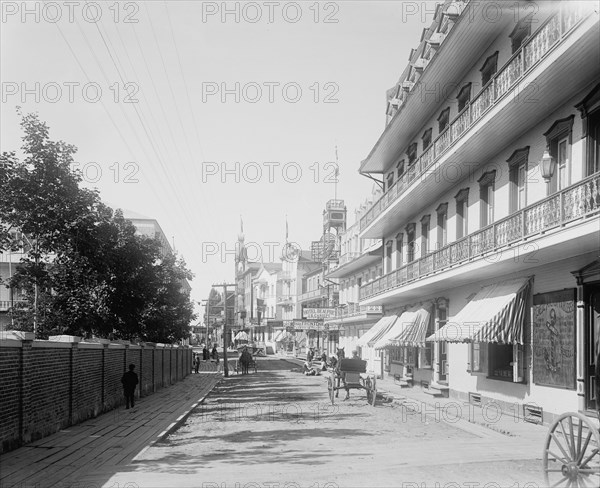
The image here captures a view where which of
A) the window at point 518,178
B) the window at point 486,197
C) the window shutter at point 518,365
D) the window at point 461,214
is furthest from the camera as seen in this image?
the window at point 461,214

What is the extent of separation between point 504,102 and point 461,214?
298 inches

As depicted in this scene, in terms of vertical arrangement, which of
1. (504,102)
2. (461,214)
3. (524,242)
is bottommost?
(524,242)

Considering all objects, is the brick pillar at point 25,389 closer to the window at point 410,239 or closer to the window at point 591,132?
the window at point 591,132

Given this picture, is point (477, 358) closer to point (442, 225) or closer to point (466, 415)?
point (466, 415)

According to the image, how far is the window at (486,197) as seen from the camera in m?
20.3

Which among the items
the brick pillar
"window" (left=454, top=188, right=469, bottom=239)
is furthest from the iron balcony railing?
the brick pillar

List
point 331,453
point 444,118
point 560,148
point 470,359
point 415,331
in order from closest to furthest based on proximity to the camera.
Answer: point 331,453 < point 560,148 < point 470,359 < point 444,118 < point 415,331

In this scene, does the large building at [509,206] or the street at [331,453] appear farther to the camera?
the large building at [509,206]

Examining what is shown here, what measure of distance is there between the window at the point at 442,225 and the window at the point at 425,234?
1594mm

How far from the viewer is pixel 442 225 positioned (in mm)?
25703

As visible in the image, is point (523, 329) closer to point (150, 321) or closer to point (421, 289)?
point (421, 289)

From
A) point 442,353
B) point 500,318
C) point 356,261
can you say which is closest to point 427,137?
point 442,353

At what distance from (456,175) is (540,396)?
8.38 metres

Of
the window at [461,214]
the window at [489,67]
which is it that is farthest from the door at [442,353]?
the window at [489,67]
